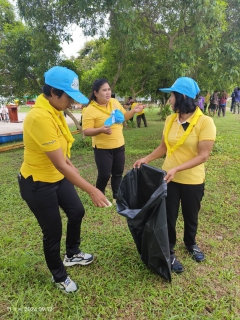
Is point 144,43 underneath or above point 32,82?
above

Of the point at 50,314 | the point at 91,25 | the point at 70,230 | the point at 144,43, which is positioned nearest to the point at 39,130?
the point at 70,230

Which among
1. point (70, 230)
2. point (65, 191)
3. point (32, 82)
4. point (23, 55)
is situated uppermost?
point (23, 55)

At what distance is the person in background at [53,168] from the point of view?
1492 millimetres

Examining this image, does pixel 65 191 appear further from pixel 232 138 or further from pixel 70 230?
pixel 232 138

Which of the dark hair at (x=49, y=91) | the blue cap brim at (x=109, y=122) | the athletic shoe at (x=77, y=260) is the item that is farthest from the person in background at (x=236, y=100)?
the dark hair at (x=49, y=91)

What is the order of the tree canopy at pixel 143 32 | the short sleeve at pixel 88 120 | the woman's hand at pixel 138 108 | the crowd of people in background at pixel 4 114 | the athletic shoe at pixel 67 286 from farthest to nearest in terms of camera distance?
the crowd of people in background at pixel 4 114, the tree canopy at pixel 143 32, the woman's hand at pixel 138 108, the short sleeve at pixel 88 120, the athletic shoe at pixel 67 286

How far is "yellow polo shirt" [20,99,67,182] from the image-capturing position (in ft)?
4.83

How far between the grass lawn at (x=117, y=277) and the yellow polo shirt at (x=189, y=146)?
0.81 meters

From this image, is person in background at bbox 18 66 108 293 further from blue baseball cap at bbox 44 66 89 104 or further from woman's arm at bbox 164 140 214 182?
woman's arm at bbox 164 140 214 182

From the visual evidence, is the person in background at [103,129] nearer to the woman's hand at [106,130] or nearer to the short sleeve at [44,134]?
the woman's hand at [106,130]

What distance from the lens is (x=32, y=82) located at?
8109 mm

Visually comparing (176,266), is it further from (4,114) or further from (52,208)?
(4,114)

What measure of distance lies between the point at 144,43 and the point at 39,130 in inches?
223

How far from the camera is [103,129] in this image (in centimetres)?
273
